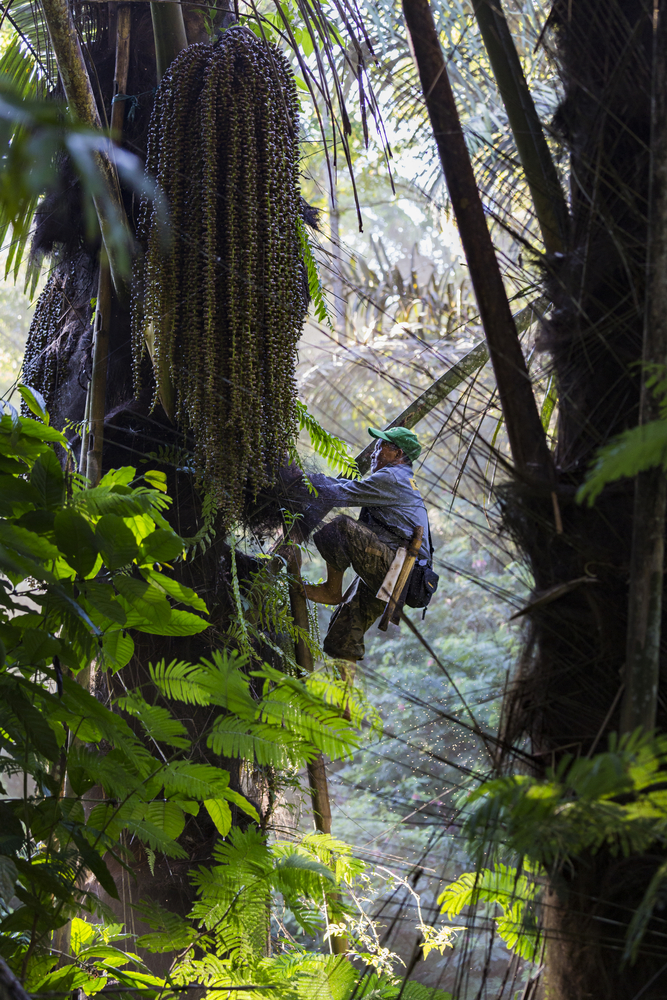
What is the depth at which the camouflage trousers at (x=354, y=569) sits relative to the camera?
3.20 m

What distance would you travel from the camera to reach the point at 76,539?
4.43 ft

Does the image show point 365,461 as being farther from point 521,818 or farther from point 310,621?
point 521,818

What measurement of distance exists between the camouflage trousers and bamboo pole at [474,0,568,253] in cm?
204

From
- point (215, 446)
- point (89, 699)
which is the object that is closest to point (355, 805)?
point (215, 446)

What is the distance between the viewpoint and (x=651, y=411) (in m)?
0.96

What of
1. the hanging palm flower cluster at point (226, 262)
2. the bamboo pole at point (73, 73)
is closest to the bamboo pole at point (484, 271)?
the hanging palm flower cluster at point (226, 262)

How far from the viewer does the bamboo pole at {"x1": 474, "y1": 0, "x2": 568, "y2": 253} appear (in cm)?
124

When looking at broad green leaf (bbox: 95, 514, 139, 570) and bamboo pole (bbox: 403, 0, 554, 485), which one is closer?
bamboo pole (bbox: 403, 0, 554, 485)

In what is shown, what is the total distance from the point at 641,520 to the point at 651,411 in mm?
138

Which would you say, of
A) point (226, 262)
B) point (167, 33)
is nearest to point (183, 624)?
point (226, 262)

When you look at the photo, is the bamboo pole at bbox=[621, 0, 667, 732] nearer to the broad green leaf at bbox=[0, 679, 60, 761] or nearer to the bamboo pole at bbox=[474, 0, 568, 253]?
the bamboo pole at bbox=[474, 0, 568, 253]

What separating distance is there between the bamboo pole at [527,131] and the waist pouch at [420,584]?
7.46 feet

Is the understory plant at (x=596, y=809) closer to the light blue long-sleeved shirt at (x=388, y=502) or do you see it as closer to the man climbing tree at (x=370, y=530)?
the man climbing tree at (x=370, y=530)

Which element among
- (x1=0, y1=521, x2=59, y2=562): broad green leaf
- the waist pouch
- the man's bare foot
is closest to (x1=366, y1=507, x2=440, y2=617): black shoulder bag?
the waist pouch
